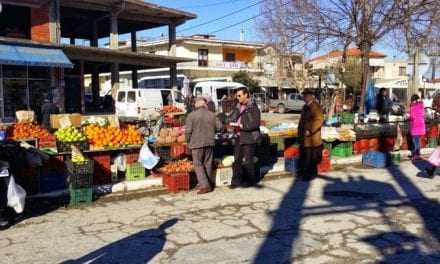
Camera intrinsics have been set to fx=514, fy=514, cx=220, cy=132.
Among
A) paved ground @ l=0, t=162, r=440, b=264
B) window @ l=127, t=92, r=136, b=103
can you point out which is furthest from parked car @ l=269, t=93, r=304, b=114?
paved ground @ l=0, t=162, r=440, b=264

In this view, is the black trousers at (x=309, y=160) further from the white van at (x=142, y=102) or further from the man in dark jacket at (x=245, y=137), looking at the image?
the white van at (x=142, y=102)

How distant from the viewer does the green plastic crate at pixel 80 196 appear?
8219mm

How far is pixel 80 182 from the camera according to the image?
8266mm

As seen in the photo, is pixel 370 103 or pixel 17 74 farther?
pixel 17 74

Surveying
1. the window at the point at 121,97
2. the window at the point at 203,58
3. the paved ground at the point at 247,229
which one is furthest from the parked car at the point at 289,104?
the paved ground at the point at 247,229

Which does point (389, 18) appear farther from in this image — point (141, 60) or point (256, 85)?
point (256, 85)

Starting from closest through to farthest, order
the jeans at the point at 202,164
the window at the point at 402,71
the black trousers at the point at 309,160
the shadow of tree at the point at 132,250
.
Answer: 1. the shadow of tree at the point at 132,250
2. the jeans at the point at 202,164
3. the black trousers at the point at 309,160
4. the window at the point at 402,71

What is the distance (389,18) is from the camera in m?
17.3

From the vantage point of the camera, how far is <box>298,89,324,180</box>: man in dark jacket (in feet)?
32.8

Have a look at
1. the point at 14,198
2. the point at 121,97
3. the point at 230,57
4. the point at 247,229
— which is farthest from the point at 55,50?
the point at 230,57

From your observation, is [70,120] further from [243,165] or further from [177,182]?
[243,165]

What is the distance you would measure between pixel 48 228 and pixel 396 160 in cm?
877

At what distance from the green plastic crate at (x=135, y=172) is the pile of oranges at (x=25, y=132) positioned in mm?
2121

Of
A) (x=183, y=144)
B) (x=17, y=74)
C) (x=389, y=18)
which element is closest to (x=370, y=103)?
(x=389, y=18)
